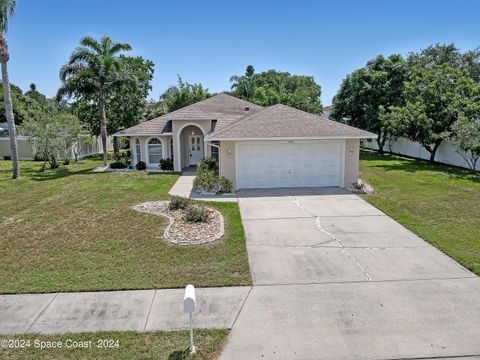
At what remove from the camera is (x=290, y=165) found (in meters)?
16.4

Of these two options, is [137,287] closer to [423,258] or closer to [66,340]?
[66,340]

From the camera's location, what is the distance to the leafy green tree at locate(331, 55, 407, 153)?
31812 mm

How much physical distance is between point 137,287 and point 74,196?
9.86 metres

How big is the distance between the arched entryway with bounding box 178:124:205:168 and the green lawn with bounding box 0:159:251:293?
30.3 ft

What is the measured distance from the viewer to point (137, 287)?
6.81m

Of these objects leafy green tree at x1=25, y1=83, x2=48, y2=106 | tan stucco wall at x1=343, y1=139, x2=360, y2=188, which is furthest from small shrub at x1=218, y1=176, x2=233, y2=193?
leafy green tree at x1=25, y1=83, x2=48, y2=106

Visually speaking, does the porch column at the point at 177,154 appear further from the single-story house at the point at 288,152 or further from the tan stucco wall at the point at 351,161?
the tan stucco wall at the point at 351,161


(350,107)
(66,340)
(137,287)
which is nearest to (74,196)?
(137,287)

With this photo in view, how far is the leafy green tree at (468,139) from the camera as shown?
19.5 metres

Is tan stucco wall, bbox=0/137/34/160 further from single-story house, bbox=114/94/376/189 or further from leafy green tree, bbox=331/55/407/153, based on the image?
leafy green tree, bbox=331/55/407/153

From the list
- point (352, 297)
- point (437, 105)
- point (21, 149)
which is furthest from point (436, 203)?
point (21, 149)

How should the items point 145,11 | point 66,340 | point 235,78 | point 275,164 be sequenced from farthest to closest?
point 235,78
point 275,164
point 145,11
point 66,340

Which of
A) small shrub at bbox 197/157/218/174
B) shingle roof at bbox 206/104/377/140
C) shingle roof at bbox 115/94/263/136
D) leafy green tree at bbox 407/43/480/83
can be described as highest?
leafy green tree at bbox 407/43/480/83

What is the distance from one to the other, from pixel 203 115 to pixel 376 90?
18419mm
